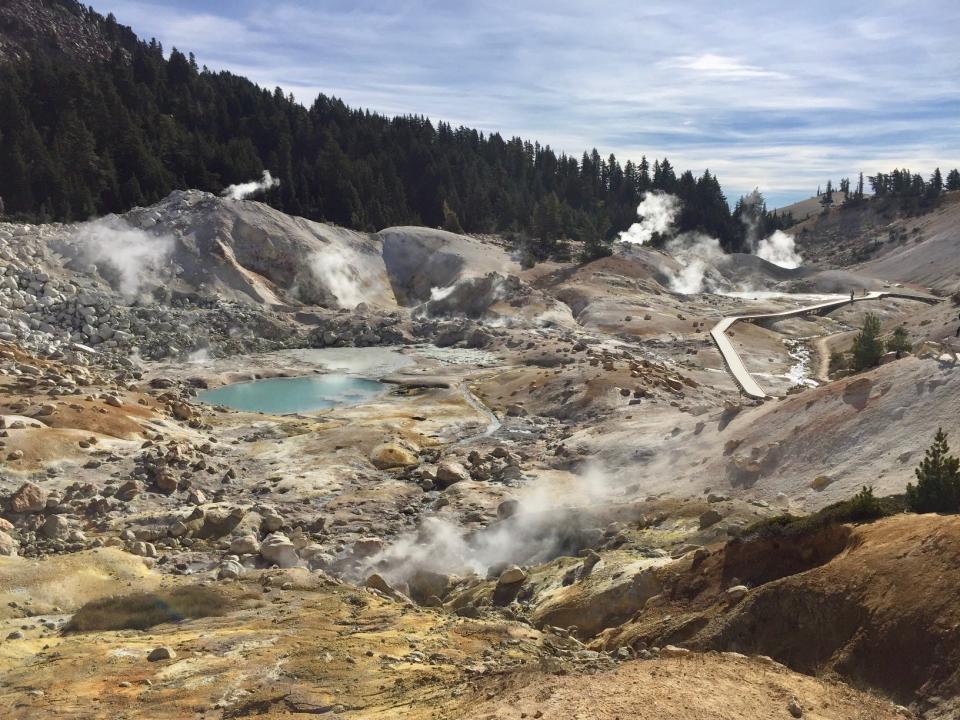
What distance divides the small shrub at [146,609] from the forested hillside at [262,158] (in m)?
67.5

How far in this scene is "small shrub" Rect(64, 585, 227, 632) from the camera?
18031 millimetres

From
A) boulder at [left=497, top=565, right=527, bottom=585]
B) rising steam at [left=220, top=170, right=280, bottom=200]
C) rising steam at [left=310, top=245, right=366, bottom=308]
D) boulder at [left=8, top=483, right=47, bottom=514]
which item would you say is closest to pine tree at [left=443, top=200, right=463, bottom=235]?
rising steam at [left=220, top=170, right=280, bottom=200]

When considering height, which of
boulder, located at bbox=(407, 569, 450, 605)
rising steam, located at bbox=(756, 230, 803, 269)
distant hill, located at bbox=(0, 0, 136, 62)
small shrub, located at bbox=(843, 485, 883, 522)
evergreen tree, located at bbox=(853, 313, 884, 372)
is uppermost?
distant hill, located at bbox=(0, 0, 136, 62)

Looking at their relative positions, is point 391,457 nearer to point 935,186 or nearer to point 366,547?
point 366,547

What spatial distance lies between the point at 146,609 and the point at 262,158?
97219mm

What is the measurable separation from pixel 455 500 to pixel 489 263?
205ft

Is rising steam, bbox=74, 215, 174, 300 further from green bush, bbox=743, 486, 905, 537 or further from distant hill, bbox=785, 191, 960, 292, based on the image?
distant hill, bbox=785, 191, 960, 292

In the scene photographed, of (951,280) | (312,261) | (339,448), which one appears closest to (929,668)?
(339,448)

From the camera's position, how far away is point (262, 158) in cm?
10731

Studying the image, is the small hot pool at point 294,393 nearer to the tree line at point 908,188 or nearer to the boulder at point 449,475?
the boulder at point 449,475

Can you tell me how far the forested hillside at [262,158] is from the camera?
271 feet

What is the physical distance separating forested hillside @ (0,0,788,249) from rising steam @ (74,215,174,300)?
5.71 meters

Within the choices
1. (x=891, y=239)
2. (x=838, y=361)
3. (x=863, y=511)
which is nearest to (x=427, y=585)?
(x=863, y=511)

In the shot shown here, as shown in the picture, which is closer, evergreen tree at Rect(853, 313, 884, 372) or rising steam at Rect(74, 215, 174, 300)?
evergreen tree at Rect(853, 313, 884, 372)
